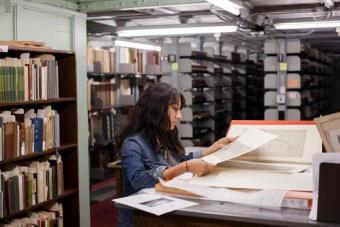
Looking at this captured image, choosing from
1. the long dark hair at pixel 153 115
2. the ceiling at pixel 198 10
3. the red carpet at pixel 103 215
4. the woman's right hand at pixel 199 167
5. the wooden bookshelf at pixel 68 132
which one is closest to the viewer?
the woman's right hand at pixel 199 167

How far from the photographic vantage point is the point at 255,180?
158 cm

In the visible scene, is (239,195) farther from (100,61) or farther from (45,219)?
(100,61)

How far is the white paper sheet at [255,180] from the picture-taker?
1.51m

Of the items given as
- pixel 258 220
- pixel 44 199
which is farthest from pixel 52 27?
pixel 258 220

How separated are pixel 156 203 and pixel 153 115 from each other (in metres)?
0.78

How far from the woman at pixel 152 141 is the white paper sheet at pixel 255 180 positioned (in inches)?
11.7

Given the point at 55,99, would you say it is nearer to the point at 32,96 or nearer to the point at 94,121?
the point at 32,96

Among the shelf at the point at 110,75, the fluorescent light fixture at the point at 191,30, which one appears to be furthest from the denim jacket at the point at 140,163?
the shelf at the point at 110,75

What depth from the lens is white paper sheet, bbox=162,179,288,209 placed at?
1.42 metres

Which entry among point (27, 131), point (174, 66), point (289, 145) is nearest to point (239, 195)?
point (289, 145)

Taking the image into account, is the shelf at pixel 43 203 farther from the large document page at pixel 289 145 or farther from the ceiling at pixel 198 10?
the large document page at pixel 289 145

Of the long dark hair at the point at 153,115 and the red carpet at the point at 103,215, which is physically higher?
the long dark hair at the point at 153,115

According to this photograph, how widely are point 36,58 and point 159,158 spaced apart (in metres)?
1.77

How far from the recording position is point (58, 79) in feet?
12.6
